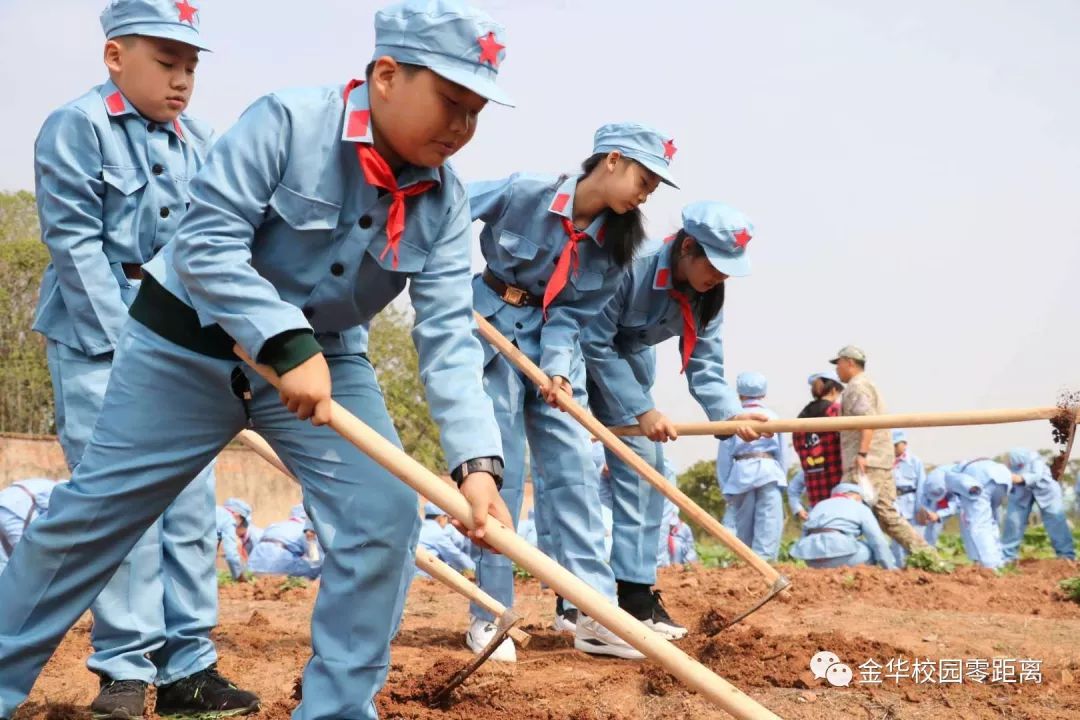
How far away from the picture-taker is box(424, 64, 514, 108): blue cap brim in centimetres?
315

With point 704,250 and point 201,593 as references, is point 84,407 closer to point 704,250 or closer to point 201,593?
point 201,593

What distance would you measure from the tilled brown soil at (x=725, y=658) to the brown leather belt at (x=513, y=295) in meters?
1.63

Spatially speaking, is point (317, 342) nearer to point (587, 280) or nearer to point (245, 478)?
point (587, 280)

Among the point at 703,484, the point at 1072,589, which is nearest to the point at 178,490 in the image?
the point at 1072,589

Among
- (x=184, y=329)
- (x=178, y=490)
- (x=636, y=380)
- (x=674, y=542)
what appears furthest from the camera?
(x=674, y=542)

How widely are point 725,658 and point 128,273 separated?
110 inches

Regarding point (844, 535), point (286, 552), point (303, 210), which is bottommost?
point (286, 552)

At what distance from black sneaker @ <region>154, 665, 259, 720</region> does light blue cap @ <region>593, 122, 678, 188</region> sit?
279cm

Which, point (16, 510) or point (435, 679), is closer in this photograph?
point (435, 679)

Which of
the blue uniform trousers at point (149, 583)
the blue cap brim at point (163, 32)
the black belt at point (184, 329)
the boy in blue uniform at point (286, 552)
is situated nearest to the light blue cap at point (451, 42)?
the black belt at point (184, 329)

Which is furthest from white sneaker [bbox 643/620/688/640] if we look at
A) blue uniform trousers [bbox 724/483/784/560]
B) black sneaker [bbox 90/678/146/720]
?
blue uniform trousers [bbox 724/483/784/560]

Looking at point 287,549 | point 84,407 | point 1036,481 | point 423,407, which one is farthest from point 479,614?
point 423,407

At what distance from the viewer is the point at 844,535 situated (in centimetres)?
1115

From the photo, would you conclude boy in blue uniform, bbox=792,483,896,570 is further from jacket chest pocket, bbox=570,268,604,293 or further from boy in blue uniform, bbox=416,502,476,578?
jacket chest pocket, bbox=570,268,604,293
